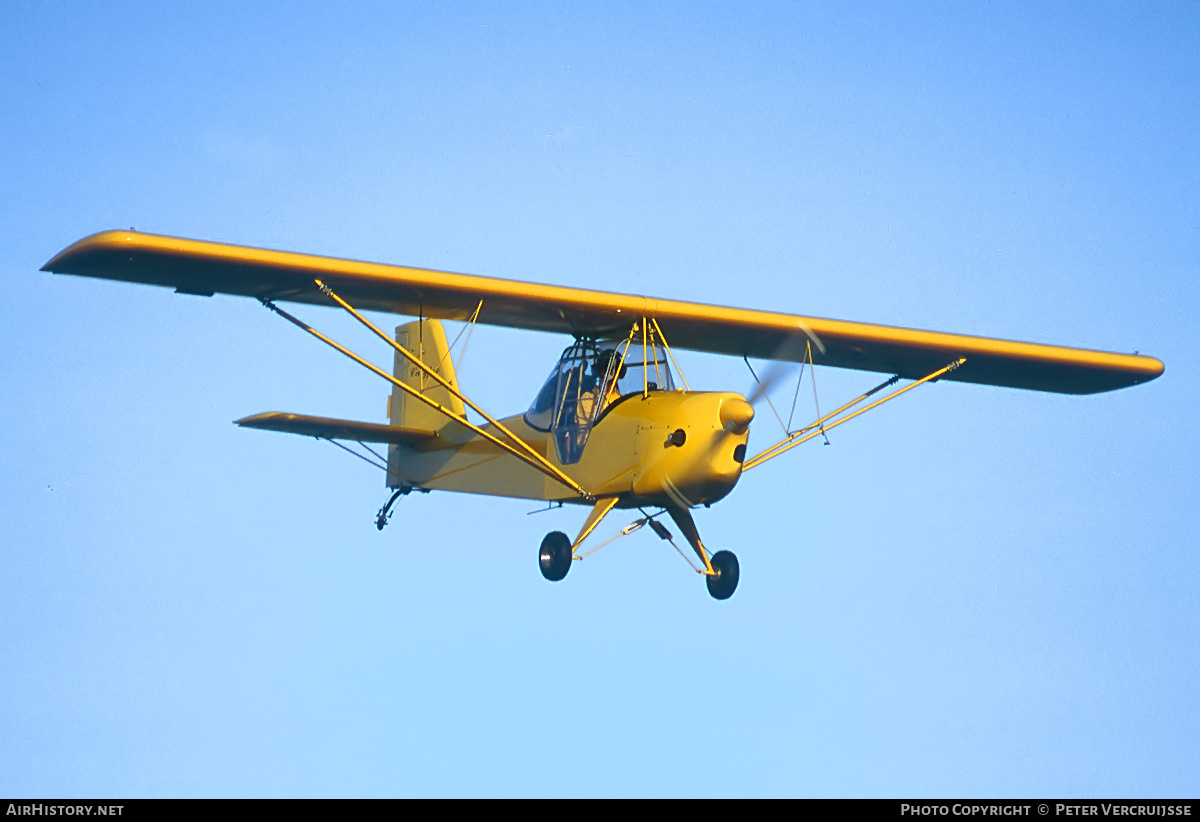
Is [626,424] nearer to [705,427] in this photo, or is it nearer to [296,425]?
[705,427]

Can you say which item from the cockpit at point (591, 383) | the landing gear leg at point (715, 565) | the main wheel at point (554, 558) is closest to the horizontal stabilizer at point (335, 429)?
the cockpit at point (591, 383)

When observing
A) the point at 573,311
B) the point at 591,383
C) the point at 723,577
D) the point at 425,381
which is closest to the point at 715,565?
the point at 723,577

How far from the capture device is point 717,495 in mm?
16719

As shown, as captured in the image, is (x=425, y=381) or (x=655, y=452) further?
(x=425, y=381)

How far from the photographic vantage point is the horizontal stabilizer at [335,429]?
1959 cm

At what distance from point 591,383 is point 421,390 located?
509cm

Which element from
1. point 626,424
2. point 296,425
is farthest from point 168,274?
point 626,424

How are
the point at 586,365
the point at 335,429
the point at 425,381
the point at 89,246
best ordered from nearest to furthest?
the point at 89,246 → the point at 586,365 → the point at 335,429 → the point at 425,381

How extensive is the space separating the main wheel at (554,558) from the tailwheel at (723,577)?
1.56 meters

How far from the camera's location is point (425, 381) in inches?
885

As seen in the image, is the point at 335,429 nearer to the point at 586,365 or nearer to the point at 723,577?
the point at 586,365
